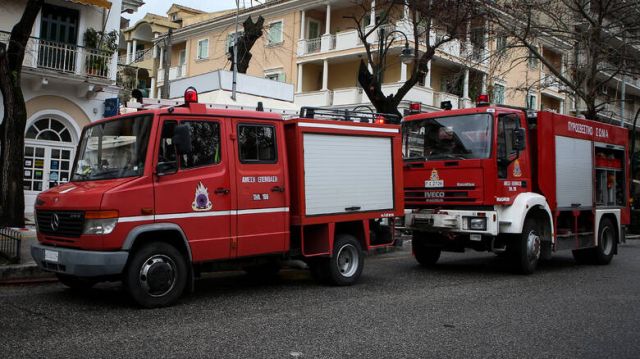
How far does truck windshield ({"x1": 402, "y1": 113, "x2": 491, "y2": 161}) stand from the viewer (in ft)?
34.9

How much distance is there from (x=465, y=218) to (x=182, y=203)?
5430 mm

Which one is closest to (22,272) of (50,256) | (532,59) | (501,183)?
(50,256)

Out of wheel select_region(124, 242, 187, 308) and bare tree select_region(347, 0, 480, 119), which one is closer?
wheel select_region(124, 242, 187, 308)

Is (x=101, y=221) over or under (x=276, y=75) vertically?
under

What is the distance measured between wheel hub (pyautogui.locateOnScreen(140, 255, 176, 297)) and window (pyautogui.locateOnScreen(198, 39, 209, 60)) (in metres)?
32.0

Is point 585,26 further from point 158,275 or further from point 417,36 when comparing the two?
point 158,275

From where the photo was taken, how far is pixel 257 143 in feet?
27.2

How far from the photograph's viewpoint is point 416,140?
1169cm

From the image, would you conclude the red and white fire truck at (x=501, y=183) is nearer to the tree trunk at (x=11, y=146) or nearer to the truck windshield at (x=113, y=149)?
the truck windshield at (x=113, y=149)

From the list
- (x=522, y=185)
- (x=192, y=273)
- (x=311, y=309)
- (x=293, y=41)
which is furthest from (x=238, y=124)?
(x=293, y=41)

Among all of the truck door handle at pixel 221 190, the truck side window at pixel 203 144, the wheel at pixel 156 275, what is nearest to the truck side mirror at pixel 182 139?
the truck side window at pixel 203 144

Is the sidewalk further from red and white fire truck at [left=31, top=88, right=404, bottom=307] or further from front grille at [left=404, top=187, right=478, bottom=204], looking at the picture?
front grille at [left=404, top=187, right=478, bottom=204]

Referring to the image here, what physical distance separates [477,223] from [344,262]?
2698mm

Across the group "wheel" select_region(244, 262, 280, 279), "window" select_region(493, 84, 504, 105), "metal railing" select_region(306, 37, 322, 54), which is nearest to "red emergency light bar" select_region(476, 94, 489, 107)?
"wheel" select_region(244, 262, 280, 279)
